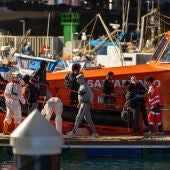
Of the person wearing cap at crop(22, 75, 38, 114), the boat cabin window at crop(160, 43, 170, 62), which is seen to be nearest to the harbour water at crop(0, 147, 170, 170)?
the person wearing cap at crop(22, 75, 38, 114)

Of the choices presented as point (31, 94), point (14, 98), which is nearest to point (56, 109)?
point (31, 94)

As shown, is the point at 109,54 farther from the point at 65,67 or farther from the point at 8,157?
the point at 8,157

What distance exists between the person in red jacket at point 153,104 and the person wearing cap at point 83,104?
118cm

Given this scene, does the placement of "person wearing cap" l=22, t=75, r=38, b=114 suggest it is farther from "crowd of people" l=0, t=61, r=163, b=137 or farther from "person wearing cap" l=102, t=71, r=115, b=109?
"person wearing cap" l=102, t=71, r=115, b=109

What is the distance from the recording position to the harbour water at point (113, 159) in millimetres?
16594

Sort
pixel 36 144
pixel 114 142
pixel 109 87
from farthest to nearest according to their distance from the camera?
pixel 109 87, pixel 114 142, pixel 36 144

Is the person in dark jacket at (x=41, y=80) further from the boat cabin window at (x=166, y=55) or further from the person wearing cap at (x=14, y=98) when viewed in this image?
the boat cabin window at (x=166, y=55)

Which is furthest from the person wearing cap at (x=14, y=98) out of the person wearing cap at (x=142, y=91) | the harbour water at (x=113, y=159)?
the person wearing cap at (x=142, y=91)

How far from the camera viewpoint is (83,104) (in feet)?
54.7

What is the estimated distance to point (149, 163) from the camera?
16953 mm

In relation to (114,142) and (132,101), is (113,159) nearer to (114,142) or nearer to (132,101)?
(114,142)

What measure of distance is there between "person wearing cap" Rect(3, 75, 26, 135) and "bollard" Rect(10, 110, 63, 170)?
941cm

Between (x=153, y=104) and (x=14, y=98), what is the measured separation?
2.89 metres

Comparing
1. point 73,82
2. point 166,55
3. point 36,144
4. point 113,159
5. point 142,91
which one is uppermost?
point 166,55
